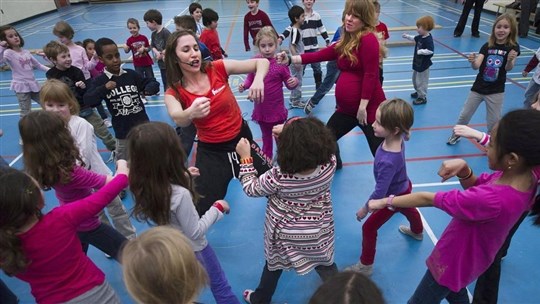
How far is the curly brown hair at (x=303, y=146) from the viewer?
2.02 metres

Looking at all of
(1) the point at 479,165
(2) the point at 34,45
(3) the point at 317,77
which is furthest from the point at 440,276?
(2) the point at 34,45

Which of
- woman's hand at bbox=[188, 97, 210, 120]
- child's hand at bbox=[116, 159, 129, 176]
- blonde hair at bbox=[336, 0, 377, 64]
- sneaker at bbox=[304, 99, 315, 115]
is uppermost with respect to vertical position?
blonde hair at bbox=[336, 0, 377, 64]

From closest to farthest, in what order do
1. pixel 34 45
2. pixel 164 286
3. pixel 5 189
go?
1. pixel 164 286
2. pixel 5 189
3. pixel 34 45

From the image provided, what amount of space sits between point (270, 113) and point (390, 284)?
2249 millimetres

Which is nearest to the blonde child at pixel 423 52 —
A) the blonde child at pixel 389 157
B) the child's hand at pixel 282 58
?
the child's hand at pixel 282 58

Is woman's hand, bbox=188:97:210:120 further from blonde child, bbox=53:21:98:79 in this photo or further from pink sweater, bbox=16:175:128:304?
blonde child, bbox=53:21:98:79

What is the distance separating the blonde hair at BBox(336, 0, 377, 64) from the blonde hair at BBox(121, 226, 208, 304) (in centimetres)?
252

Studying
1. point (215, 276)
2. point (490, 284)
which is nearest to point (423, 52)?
point (490, 284)

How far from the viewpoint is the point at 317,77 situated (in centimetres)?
697

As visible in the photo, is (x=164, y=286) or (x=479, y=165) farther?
(x=479, y=165)

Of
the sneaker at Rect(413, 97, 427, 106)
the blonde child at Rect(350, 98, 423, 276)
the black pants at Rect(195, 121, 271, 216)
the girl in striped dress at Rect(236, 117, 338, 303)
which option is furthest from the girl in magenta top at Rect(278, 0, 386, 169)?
the sneaker at Rect(413, 97, 427, 106)

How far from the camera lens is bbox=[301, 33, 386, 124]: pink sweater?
3.20 m

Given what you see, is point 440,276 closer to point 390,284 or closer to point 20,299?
point 390,284

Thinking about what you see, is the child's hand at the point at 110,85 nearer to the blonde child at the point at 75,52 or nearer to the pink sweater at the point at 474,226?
the blonde child at the point at 75,52
